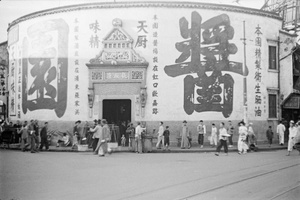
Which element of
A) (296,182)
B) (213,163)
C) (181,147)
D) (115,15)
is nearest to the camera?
(296,182)

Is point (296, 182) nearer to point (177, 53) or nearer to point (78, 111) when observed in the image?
point (177, 53)

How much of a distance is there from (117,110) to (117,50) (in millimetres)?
3756

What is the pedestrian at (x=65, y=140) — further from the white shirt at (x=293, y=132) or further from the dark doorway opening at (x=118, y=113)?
the white shirt at (x=293, y=132)

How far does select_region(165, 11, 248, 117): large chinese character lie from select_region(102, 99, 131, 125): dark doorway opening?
3.38m

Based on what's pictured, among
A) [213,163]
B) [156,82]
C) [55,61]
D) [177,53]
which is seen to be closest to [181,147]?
[156,82]

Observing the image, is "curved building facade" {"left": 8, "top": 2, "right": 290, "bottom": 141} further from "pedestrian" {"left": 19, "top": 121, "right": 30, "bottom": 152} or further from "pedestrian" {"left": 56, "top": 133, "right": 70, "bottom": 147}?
"pedestrian" {"left": 19, "top": 121, "right": 30, "bottom": 152}

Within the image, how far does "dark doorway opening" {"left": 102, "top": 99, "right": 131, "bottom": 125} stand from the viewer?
82.7 ft

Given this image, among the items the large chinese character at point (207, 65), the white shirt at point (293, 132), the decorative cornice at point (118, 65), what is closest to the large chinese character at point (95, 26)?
the decorative cornice at point (118, 65)

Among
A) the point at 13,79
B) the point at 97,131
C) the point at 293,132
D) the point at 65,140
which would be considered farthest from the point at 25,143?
the point at 293,132

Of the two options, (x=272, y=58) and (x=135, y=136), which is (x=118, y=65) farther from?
(x=272, y=58)

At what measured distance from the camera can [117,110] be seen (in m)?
25.4

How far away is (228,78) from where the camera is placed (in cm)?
2531

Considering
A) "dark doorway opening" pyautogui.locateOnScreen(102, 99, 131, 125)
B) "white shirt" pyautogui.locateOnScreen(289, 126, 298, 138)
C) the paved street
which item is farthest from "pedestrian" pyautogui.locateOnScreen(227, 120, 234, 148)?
the paved street

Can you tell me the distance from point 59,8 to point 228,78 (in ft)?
38.4
